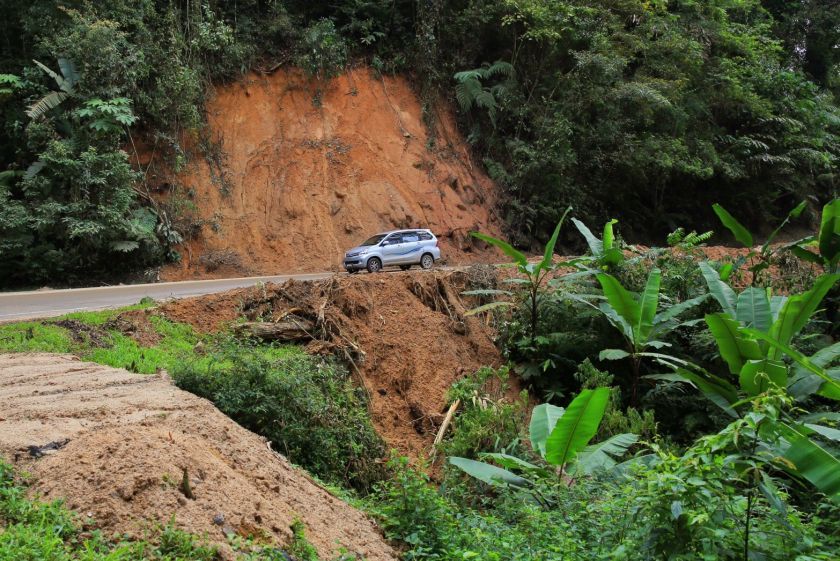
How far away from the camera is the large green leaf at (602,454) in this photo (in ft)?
25.6

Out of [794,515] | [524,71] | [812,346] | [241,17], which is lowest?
[812,346]

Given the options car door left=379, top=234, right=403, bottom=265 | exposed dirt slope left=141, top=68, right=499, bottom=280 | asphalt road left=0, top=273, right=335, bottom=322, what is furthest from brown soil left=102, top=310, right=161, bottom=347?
car door left=379, top=234, right=403, bottom=265

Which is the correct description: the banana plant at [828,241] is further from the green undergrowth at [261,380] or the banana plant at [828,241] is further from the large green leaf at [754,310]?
the green undergrowth at [261,380]

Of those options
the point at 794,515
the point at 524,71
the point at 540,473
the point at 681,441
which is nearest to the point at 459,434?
the point at 540,473

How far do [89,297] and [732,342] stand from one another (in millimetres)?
13589

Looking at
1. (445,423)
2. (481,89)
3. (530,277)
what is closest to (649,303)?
(530,277)

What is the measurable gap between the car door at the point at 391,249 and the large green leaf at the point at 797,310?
13.7m

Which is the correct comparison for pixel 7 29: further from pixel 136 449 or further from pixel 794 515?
pixel 794 515

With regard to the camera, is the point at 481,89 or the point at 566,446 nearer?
the point at 566,446

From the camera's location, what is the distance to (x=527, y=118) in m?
29.0

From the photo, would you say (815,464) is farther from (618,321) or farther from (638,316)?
(618,321)

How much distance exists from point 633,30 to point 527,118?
559 cm

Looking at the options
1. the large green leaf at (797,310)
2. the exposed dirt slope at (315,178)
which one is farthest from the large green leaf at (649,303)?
the exposed dirt slope at (315,178)

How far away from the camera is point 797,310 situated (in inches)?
342
